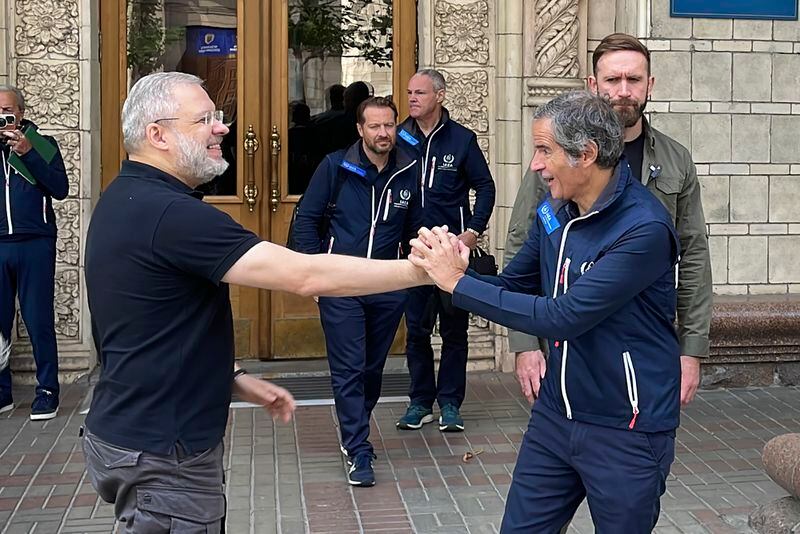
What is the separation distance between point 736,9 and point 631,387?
5.79m

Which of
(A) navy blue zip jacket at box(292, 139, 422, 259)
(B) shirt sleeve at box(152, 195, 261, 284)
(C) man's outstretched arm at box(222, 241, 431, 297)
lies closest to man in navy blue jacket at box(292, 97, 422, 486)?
(A) navy blue zip jacket at box(292, 139, 422, 259)

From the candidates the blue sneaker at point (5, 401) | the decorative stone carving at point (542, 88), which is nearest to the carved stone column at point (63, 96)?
the blue sneaker at point (5, 401)

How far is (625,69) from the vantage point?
426 centimetres

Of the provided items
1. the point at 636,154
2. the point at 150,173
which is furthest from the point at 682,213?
the point at 150,173

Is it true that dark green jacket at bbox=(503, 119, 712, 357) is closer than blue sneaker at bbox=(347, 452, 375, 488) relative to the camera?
Yes

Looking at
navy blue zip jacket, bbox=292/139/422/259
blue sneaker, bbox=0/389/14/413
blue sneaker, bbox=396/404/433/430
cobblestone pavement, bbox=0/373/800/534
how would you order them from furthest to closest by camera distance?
1. blue sneaker, bbox=0/389/14/413
2. blue sneaker, bbox=396/404/433/430
3. navy blue zip jacket, bbox=292/139/422/259
4. cobblestone pavement, bbox=0/373/800/534

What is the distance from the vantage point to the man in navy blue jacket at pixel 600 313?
333 centimetres

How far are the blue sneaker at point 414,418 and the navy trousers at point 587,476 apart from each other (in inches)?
139

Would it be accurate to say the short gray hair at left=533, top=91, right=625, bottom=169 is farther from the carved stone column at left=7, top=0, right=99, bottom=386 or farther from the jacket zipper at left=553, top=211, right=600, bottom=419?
the carved stone column at left=7, top=0, right=99, bottom=386

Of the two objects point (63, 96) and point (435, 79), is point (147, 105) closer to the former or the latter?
point (435, 79)

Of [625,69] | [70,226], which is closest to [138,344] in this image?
[625,69]

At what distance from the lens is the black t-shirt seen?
4.43 meters

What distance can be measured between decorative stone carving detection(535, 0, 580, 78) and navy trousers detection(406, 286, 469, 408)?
230 centimetres

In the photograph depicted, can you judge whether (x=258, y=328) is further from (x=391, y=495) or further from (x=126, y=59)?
(x=391, y=495)
